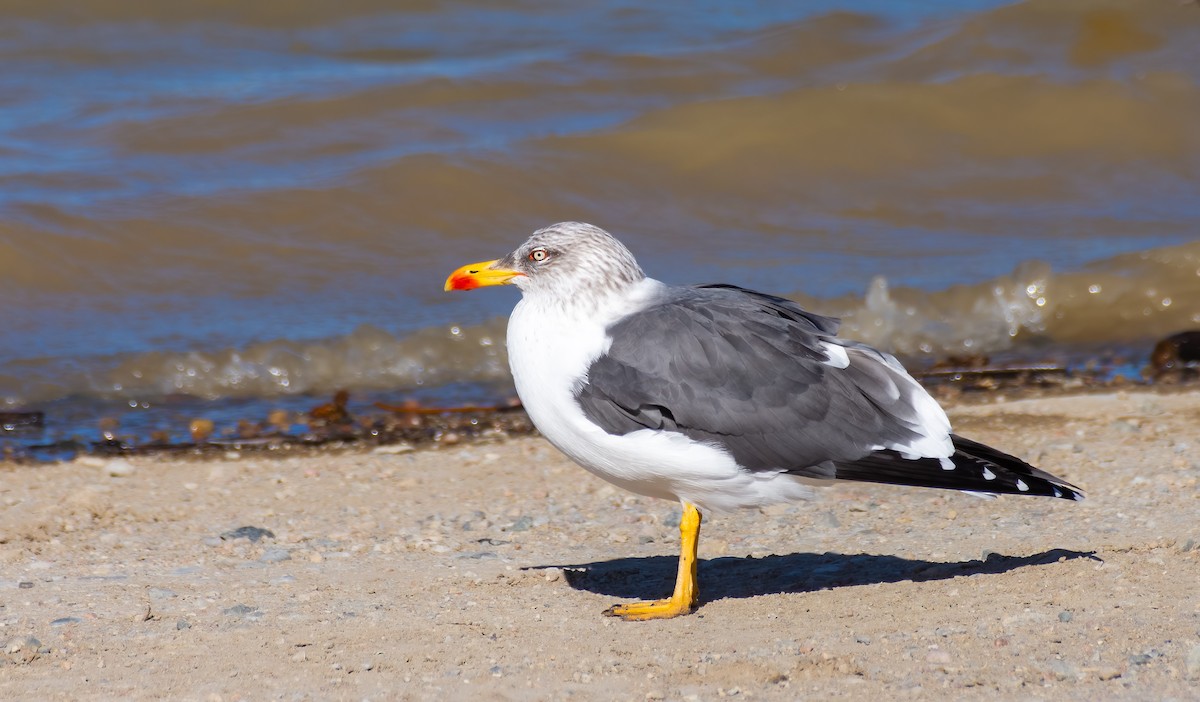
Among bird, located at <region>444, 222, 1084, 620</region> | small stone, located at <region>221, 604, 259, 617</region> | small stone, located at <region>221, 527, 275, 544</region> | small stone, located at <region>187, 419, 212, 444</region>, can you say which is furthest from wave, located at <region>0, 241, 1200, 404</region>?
bird, located at <region>444, 222, 1084, 620</region>

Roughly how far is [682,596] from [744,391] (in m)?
0.67

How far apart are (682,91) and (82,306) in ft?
19.1

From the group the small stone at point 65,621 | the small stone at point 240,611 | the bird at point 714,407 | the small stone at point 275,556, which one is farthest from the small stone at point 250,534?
the bird at point 714,407

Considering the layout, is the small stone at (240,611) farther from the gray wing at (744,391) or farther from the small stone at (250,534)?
the gray wing at (744,391)

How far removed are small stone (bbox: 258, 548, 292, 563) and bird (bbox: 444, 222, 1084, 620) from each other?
1263 millimetres

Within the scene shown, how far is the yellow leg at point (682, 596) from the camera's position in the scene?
436cm

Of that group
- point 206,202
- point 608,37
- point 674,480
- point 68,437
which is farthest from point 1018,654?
point 608,37

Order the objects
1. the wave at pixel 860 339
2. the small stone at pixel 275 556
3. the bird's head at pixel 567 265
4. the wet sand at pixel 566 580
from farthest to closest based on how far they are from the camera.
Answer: the wave at pixel 860 339
the small stone at pixel 275 556
the bird's head at pixel 567 265
the wet sand at pixel 566 580

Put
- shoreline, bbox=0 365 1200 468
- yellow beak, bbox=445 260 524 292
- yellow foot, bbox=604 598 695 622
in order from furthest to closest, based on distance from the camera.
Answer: shoreline, bbox=0 365 1200 468 → yellow beak, bbox=445 260 524 292 → yellow foot, bbox=604 598 695 622

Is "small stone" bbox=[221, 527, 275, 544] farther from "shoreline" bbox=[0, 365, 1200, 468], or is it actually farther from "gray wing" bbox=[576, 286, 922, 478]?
"gray wing" bbox=[576, 286, 922, 478]

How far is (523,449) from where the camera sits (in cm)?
659

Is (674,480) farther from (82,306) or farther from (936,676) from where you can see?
(82,306)

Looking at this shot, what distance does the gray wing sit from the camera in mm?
4211

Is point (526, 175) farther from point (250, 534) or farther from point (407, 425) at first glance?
point (250, 534)
